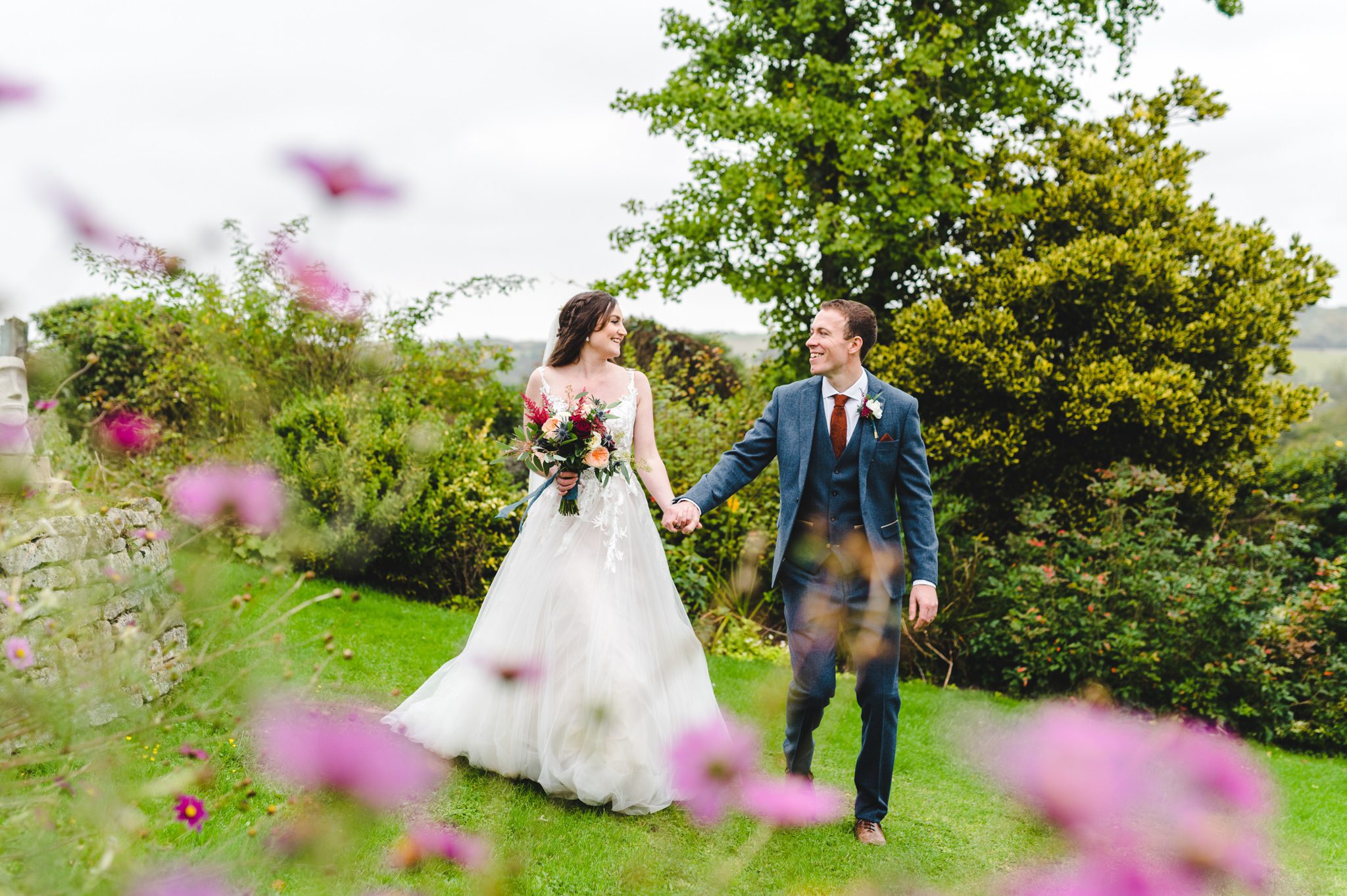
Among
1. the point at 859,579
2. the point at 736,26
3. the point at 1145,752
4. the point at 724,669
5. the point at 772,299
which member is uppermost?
the point at 736,26

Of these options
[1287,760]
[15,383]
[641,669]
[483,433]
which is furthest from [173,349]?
[1287,760]

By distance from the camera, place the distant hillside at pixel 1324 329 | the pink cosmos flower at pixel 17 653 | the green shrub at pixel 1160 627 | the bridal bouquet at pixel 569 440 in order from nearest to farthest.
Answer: the pink cosmos flower at pixel 17 653 → the bridal bouquet at pixel 569 440 → the green shrub at pixel 1160 627 → the distant hillside at pixel 1324 329

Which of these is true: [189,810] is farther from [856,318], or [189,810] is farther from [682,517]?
[856,318]

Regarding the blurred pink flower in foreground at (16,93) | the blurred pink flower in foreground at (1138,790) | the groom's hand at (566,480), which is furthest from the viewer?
the groom's hand at (566,480)

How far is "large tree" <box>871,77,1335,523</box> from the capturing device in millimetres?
7840

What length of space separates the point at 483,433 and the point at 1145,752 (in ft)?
25.7

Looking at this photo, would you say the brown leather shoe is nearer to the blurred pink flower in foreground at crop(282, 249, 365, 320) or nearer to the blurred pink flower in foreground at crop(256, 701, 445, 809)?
the blurred pink flower in foreground at crop(256, 701, 445, 809)

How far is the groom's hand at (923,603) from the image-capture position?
3.67 meters

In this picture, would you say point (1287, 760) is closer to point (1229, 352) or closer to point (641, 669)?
point (1229, 352)

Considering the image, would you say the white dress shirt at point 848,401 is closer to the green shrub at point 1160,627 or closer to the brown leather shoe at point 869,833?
the brown leather shoe at point 869,833

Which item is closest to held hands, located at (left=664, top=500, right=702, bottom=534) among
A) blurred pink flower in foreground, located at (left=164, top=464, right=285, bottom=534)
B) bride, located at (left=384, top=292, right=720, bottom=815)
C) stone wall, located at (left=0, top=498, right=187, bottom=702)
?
bride, located at (left=384, top=292, right=720, bottom=815)

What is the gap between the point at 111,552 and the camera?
15.2 feet

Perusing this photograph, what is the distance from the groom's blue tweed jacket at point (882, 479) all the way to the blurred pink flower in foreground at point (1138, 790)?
2827 millimetres

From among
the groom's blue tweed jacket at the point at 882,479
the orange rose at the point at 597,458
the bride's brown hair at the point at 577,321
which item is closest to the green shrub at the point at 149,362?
the bride's brown hair at the point at 577,321
